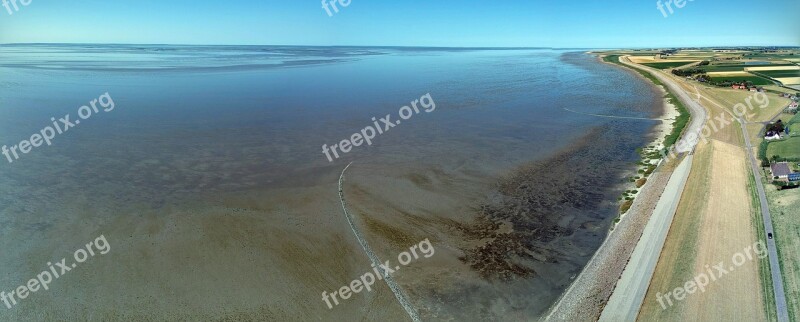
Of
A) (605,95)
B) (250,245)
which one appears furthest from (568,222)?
(605,95)

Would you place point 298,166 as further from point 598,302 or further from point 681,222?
point 681,222

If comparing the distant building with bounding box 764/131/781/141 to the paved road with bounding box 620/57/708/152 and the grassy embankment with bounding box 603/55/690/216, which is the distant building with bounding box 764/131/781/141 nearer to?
the paved road with bounding box 620/57/708/152

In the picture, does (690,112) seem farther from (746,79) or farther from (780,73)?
(780,73)

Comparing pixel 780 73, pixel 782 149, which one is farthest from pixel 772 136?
pixel 780 73

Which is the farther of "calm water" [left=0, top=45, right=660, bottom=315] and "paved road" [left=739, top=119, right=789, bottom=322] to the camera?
"calm water" [left=0, top=45, right=660, bottom=315]

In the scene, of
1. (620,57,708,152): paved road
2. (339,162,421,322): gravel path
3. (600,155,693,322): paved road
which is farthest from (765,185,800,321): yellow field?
(339,162,421,322): gravel path

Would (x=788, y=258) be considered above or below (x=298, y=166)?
below
